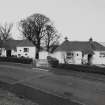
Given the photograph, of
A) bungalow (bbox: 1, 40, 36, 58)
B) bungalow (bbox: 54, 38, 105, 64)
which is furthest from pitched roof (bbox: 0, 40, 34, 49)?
bungalow (bbox: 54, 38, 105, 64)

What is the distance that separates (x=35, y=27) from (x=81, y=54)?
2806 cm

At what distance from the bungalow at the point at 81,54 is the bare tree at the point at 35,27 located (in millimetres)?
22659

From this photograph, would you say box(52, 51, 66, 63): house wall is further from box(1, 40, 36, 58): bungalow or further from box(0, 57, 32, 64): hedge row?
box(1, 40, 36, 58): bungalow

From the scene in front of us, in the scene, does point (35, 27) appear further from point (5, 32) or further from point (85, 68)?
point (85, 68)

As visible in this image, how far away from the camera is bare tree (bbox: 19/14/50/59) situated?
67.1 metres

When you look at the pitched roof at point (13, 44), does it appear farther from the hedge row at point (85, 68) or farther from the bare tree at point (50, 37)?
the hedge row at point (85, 68)

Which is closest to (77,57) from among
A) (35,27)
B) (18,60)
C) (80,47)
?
(80,47)

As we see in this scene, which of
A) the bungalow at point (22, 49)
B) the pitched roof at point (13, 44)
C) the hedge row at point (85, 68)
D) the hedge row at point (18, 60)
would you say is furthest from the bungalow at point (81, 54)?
the pitched roof at point (13, 44)

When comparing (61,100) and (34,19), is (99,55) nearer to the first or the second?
(34,19)

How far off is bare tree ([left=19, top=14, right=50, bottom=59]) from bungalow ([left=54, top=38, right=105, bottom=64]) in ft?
74.3

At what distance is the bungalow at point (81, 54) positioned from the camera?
1747 inches

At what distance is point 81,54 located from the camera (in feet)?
147

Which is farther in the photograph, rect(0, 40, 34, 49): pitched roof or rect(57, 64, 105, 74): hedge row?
rect(0, 40, 34, 49): pitched roof

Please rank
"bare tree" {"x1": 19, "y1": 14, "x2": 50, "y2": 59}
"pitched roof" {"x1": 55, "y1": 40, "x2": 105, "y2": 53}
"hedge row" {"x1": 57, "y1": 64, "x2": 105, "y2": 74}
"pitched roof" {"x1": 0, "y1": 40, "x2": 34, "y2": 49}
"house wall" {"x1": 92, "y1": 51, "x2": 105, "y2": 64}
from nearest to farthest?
"hedge row" {"x1": 57, "y1": 64, "x2": 105, "y2": 74}, "pitched roof" {"x1": 55, "y1": 40, "x2": 105, "y2": 53}, "house wall" {"x1": 92, "y1": 51, "x2": 105, "y2": 64}, "pitched roof" {"x1": 0, "y1": 40, "x2": 34, "y2": 49}, "bare tree" {"x1": 19, "y1": 14, "x2": 50, "y2": 59}
